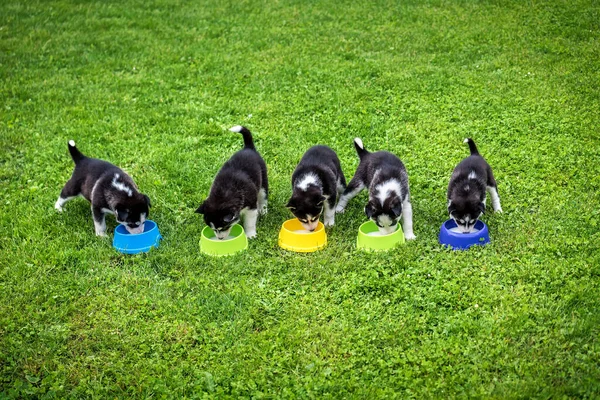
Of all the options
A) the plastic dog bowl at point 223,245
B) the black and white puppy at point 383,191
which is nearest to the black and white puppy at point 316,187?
the black and white puppy at point 383,191

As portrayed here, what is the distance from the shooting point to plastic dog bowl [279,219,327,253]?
771 centimetres

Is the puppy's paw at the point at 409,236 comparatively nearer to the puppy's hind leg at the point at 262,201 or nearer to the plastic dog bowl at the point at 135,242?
the puppy's hind leg at the point at 262,201

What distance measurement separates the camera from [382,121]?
11188mm

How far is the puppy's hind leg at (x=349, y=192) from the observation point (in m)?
8.52

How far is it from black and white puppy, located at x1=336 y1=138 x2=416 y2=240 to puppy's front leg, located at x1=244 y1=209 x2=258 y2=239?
122 centimetres

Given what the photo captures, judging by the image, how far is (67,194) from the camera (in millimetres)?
8617

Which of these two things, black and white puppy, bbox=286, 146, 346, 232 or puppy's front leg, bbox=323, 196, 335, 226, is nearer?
black and white puppy, bbox=286, 146, 346, 232

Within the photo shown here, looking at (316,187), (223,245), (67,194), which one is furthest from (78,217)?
(316,187)

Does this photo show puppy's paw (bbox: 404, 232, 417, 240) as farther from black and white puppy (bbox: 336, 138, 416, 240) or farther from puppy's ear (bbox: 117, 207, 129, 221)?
puppy's ear (bbox: 117, 207, 129, 221)

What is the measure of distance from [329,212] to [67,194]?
3372 millimetres

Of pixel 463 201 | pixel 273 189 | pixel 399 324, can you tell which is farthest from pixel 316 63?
pixel 399 324

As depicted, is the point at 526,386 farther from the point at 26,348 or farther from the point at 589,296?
the point at 26,348

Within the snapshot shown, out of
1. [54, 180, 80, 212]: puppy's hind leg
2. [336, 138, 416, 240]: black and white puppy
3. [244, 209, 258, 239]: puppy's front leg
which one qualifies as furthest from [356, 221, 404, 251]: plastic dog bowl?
[54, 180, 80, 212]: puppy's hind leg

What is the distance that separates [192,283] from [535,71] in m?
8.61
